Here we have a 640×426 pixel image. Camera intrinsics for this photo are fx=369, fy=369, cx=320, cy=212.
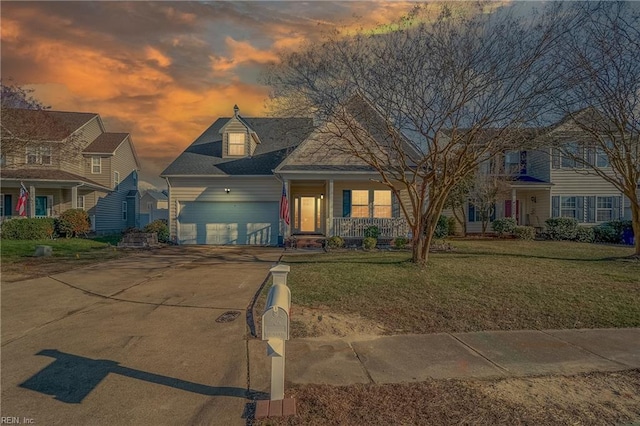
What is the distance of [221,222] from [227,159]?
11.3 ft

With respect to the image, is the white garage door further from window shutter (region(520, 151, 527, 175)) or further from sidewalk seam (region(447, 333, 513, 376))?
window shutter (region(520, 151, 527, 175))

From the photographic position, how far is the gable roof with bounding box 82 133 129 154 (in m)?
28.0

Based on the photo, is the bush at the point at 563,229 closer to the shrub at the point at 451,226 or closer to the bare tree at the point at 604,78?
the shrub at the point at 451,226

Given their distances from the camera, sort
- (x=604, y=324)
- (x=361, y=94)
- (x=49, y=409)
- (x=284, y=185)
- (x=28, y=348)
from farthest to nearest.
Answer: (x=284, y=185)
(x=361, y=94)
(x=604, y=324)
(x=28, y=348)
(x=49, y=409)

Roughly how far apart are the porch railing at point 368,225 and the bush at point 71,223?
1578cm

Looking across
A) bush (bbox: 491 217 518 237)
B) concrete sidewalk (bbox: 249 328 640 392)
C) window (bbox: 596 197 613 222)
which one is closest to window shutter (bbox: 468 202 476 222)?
bush (bbox: 491 217 518 237)

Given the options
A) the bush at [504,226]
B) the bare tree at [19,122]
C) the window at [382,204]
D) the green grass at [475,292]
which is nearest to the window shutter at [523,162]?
the bush at [504,226]

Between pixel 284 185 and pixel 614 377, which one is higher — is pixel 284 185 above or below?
above

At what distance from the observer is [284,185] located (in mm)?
17500

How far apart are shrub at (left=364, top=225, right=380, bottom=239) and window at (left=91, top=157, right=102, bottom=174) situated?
22267 mm

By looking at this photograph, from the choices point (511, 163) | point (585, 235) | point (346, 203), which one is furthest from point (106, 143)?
point (585, 235)

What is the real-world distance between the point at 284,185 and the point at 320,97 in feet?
22.8

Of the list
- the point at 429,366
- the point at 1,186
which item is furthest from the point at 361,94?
the point at 1,186

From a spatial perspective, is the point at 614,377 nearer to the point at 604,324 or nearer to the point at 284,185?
the point at 604,324
